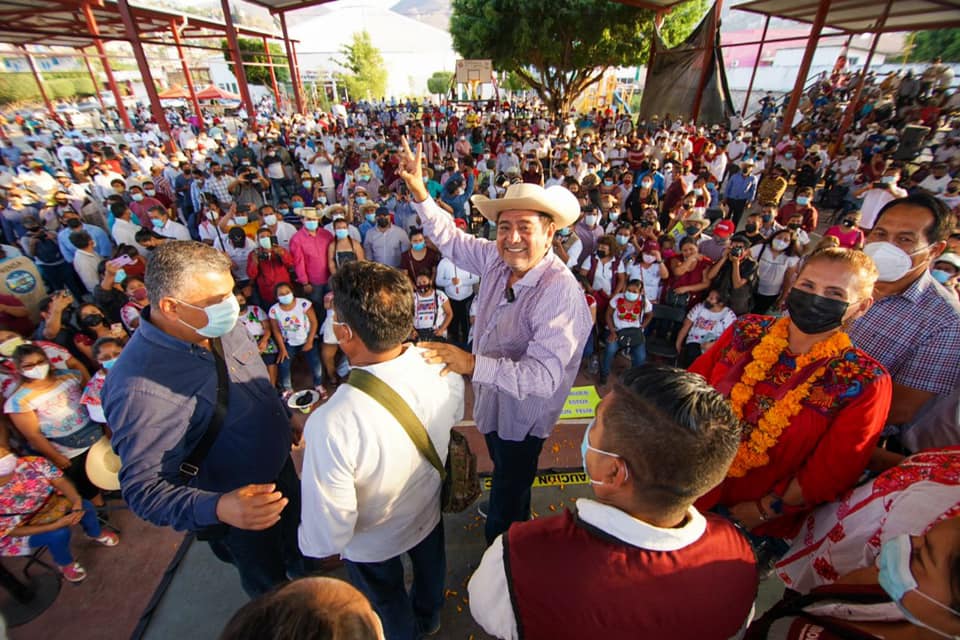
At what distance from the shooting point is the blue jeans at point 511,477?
2562 millimetres

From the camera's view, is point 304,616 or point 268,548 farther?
point 268,548

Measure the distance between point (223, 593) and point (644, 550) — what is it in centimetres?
309

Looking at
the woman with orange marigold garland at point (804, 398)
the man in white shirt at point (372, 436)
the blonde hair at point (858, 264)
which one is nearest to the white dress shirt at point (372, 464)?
the man in white shirt at point (372, 436)

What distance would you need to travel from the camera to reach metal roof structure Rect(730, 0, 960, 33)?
42.0 ft

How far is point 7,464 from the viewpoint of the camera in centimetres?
250

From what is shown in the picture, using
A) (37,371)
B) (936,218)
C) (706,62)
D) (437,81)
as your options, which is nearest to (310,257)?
(37,371)

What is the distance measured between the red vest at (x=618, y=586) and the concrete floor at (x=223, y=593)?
1849 millimetres

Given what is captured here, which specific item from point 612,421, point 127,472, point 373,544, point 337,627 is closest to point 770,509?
point 612,421

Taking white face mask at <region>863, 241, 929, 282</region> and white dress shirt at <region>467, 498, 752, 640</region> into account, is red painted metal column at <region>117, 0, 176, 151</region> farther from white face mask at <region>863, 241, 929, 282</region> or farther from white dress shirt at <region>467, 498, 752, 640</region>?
white face mask at <region>863, 241, 929, 282</region>

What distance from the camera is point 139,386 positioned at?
1.72 meters

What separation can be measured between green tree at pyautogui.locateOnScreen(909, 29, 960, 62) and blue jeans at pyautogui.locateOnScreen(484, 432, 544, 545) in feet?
154

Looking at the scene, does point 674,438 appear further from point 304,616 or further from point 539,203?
point 539,203

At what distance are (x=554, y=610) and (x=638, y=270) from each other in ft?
15.6

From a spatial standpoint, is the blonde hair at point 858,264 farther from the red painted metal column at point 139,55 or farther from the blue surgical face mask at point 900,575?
the red painted metal column at point 139,55
